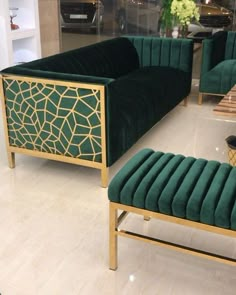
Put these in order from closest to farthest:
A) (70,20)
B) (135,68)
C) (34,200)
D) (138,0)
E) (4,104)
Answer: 1. (34,200)
2. (4,104)
3. (135,68)
4. (138,0)
5. (70,20)

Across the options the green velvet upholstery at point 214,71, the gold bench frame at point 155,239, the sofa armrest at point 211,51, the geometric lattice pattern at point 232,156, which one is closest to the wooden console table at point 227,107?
the geometric lattice pattern at point 232,156

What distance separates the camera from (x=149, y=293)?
1.90m

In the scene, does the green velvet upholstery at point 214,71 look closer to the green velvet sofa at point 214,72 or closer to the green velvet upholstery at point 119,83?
the green velvet sofa at point 214,72

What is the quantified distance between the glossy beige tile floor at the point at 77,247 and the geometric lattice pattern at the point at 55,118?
249mm

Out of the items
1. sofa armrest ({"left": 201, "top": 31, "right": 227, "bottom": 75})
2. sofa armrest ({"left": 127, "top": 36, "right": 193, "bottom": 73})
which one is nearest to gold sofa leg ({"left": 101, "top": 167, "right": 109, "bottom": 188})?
sofa armrest ({"left": 127, "top": 36, "right": 193, "bottom": 73})

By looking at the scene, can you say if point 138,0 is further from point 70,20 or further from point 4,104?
point 4,104

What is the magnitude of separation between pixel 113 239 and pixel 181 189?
0.43 m

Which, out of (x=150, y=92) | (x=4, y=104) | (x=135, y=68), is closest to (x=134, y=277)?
(x=4, y=104)

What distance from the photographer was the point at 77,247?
2.23 metres

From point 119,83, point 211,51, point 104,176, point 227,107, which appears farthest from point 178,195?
point 211,51

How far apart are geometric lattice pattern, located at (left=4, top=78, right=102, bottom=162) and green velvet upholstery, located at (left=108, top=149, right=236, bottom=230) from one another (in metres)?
0.74

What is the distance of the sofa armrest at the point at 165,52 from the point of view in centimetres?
460

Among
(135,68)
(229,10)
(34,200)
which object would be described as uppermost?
(229,10)

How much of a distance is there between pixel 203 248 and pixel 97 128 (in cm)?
104
